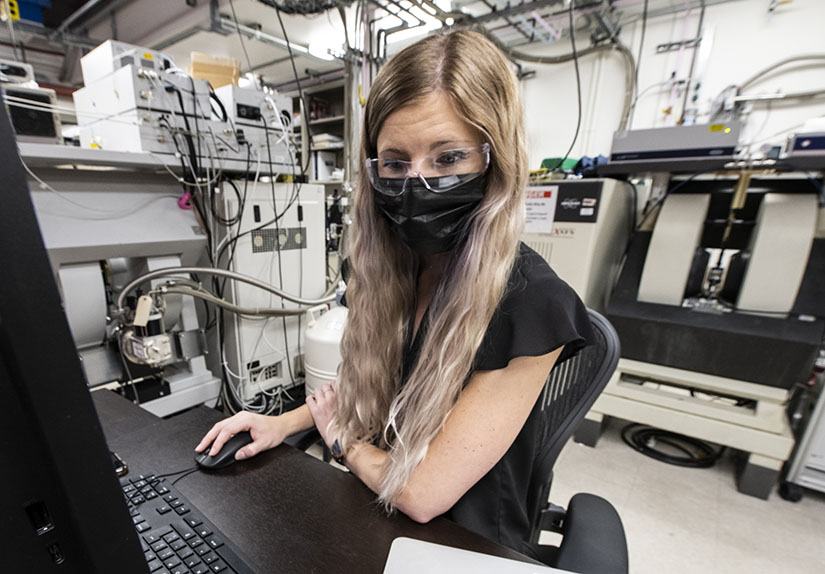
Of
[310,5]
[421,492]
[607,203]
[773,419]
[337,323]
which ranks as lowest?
[773,419]

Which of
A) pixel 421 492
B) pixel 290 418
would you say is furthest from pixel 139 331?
pixel 421 492

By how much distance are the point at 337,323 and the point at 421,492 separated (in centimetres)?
123

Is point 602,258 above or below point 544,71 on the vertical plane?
below

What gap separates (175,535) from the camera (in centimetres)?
54

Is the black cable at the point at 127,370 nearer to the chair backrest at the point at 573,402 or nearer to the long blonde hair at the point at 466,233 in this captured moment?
the long blonde hair at the point at 466,233

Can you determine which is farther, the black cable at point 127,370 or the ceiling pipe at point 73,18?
the ceiling pipe at point 73,18

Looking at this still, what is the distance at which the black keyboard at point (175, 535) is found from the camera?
492 mm

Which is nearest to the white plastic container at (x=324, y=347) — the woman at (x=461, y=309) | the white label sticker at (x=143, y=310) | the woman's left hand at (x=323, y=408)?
the white label sticker at (x=143, y=310)

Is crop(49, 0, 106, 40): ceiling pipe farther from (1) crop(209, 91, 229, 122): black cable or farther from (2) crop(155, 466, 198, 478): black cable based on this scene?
(2) crop(155, 466, 198, 478): black cable

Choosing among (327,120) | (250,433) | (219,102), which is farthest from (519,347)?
(327,120)

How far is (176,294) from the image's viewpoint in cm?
147

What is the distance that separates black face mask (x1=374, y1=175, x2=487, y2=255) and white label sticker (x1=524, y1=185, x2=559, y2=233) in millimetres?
1241

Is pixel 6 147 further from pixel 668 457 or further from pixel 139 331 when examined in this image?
pixel 668 457

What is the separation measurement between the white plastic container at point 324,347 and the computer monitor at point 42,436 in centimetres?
142
